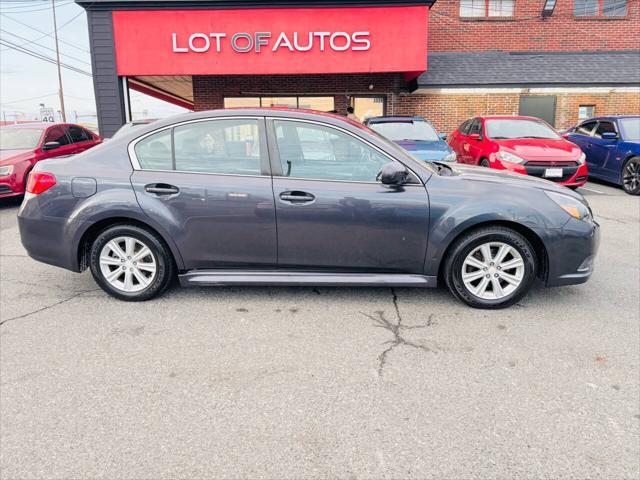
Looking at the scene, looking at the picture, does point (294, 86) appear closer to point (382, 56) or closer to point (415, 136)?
point (382, 56)

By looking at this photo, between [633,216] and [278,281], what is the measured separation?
6.77 meters

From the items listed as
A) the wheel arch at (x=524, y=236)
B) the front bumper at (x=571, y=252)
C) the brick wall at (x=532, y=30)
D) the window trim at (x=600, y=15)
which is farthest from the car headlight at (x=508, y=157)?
the window trim at (x=600, y=15)

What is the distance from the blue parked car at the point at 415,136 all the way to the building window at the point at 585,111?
897 cm

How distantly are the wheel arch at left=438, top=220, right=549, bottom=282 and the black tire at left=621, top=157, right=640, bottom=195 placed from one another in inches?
296

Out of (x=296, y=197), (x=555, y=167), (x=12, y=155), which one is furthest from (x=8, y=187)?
(x=555, y=167)

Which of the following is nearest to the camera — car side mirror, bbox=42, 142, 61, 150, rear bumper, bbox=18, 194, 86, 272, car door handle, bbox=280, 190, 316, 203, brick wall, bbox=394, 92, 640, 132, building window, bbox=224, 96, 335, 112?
car door handle, bbox=280, 190, 316, 203

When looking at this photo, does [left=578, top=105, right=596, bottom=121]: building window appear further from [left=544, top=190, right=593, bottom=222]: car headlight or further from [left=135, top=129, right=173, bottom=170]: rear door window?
[left=135, top=129, right=173, bottom=170]: rear door window

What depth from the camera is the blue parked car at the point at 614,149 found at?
9969 millimetres

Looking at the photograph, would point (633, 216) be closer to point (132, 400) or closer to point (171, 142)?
point (171, 142)

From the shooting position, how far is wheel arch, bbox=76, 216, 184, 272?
13.2ft

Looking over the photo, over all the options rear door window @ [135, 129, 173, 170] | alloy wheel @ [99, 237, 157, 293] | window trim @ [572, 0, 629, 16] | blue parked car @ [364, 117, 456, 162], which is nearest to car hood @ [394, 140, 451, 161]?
blue parked car @ [364, 117, 456, 162]

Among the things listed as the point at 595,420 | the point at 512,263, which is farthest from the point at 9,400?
the point at 512,263

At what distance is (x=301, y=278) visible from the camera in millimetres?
4004

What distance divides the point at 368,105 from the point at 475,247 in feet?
43.3
